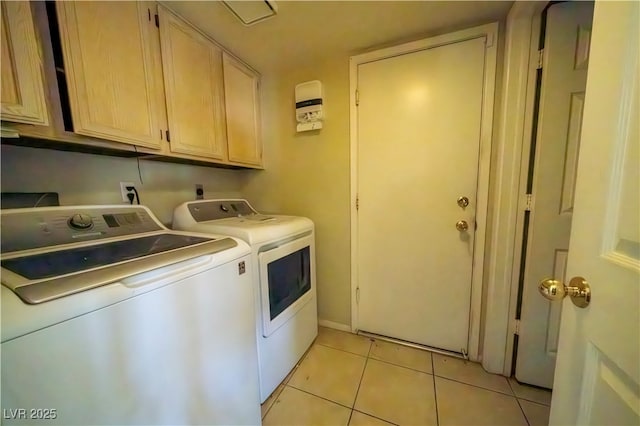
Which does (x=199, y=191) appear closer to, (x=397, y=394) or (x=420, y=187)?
(x=420, y=187)

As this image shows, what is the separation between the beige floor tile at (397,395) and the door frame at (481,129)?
47cm

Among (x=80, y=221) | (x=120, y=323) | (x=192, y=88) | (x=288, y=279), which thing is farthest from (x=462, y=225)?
(x=80, y=221)

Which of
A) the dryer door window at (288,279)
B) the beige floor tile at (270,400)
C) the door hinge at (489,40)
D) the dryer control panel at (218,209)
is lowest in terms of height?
the beige floor tile at (270,400)

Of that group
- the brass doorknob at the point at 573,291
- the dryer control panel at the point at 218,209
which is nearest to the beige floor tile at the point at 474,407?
the brass doorknob at the point at 573,291

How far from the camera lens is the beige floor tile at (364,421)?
1.18 metres

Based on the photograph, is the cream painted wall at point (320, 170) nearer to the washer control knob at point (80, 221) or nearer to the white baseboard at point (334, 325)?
the white baseboard at point (334, 325)

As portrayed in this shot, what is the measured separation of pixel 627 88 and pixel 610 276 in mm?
348

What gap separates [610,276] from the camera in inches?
17.5

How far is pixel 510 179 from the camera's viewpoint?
4.35 ft

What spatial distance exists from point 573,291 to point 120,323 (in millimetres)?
1072

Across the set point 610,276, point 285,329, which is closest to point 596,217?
point 610,276

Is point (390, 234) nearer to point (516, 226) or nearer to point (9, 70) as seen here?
point (516, 226)

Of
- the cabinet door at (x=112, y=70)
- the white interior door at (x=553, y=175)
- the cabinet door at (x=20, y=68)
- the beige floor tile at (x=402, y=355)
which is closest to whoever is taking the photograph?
the cabinet door at (x=20, y=68)

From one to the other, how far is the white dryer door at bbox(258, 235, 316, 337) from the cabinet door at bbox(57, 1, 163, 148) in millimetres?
846
